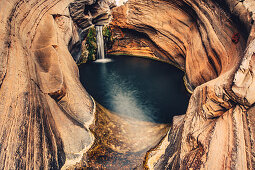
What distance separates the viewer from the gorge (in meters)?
3.79

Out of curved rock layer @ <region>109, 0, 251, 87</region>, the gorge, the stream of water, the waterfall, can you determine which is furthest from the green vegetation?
the gorge

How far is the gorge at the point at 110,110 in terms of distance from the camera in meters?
3.79

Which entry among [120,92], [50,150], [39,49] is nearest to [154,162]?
[50,150]

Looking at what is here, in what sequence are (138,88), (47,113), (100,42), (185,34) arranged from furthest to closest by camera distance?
(100,42) → (185,34) → (138,88) → (47,113)

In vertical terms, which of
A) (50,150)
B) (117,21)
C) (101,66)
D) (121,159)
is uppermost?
(117,21)

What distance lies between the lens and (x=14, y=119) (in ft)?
14.7

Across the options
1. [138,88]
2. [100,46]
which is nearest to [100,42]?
[100,46]

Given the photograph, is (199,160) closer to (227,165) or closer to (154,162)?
(227,165)

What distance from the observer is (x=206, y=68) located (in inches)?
395

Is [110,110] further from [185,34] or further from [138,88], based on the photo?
[185,34]

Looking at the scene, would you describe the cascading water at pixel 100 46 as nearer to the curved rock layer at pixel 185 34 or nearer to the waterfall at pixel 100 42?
the waterfall at pixel 100 42

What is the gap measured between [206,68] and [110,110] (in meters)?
6.44

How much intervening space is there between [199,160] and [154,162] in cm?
271

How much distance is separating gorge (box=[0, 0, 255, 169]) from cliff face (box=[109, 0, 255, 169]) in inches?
1.1
